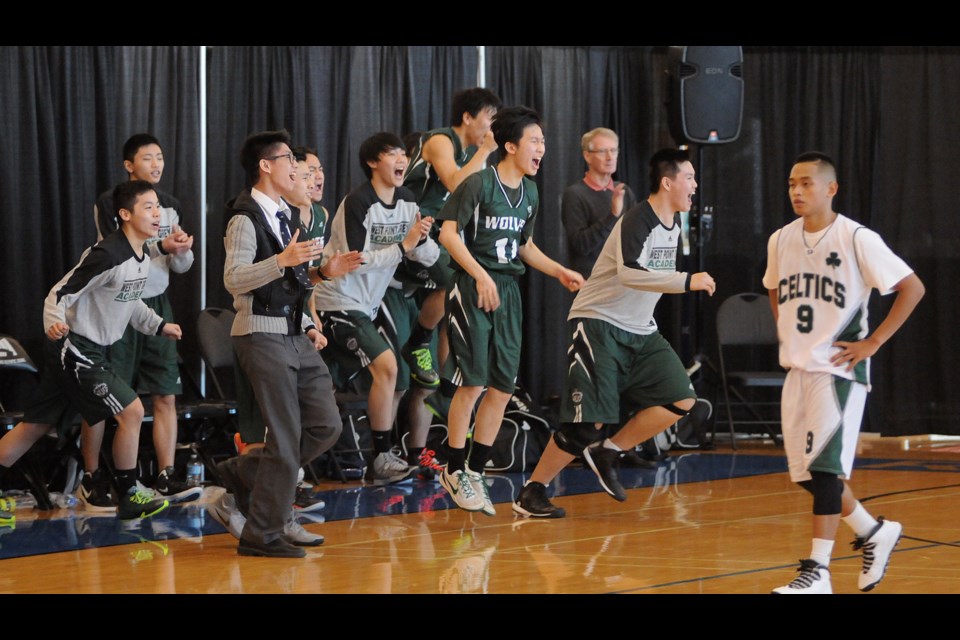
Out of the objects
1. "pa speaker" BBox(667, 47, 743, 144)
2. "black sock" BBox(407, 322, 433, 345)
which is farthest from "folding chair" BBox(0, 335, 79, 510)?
"pa speaker" BBox(667, 47, 743, 144)

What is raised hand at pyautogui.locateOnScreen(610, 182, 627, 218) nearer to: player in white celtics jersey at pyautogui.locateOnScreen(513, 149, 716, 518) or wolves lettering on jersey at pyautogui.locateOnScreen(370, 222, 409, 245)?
wolves lettering on jersey at pyautogui.locateOnScreen(370, 222, 409, 245)

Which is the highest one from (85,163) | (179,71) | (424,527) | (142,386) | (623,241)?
(179,71)

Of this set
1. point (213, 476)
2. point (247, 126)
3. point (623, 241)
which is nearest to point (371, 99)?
point (247, 126)

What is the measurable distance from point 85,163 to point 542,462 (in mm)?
3352

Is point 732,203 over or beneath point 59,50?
beneath

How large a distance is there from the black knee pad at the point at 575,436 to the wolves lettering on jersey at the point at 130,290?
6.69ft

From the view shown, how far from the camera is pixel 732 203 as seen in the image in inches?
383

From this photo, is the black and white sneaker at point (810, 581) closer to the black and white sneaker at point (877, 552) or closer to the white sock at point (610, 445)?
the black and white sneaker at point (877, 552)

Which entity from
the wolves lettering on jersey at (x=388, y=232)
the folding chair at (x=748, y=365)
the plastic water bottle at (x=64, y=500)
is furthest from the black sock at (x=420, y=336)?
the folding chair at (x=748, y=365)

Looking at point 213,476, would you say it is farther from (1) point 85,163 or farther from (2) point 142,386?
(1) point 85,163

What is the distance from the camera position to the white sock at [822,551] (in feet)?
13.2

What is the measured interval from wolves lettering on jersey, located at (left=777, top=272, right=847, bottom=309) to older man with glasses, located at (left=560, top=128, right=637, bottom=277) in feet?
11.2

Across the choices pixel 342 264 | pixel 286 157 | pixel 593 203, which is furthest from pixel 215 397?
pixel 342 264

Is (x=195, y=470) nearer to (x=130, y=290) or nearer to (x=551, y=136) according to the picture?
(x=130, y=290)
